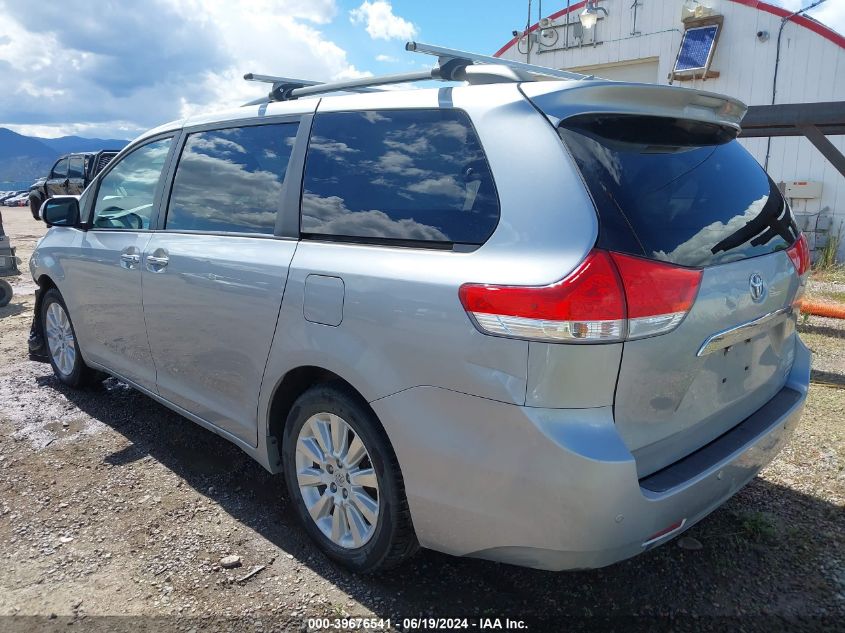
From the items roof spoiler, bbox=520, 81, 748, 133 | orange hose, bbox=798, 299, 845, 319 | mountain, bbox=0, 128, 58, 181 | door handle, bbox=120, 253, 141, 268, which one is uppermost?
mountain, bbox=0, 128, 58, 181

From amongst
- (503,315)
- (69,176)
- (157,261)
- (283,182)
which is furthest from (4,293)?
(69,176)

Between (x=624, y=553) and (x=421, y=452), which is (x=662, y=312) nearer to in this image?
(x=624, y=553)

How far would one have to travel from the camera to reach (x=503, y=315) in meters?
1.88

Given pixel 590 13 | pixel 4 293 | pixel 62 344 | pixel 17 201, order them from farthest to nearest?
pixel 17 201
pixel 590 13
pixel 4 293
pixel 62 344

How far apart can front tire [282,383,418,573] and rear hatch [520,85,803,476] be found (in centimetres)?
88

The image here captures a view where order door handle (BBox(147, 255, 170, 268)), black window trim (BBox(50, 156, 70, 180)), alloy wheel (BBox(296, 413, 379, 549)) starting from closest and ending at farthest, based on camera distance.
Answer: alloy wheel (BBox(296, 413, 379, 549)) → door handle (BBox(147, 255, 170, 268)) → black window trim (BBox(50, 156, 70, 180))

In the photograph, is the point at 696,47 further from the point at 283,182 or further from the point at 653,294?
the point at 653,294

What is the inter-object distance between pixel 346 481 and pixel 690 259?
152cm

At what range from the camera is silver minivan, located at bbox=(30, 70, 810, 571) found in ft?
6.09

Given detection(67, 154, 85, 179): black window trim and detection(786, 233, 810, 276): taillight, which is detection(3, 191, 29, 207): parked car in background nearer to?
detection(67, 154, 85, 179): black window trim

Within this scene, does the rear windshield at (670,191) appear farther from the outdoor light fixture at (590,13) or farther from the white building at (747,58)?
the outdoor light fixture at (590,13)

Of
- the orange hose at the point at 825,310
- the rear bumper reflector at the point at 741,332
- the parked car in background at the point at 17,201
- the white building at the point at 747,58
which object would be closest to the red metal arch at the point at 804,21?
the white building at the point at 747,58

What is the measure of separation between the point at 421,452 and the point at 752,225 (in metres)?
1.50

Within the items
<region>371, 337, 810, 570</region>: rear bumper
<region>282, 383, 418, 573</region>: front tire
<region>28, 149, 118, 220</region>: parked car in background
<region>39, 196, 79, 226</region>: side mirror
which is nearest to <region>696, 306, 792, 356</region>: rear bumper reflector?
<region>371, 337, 810, 570</region>: rear bumper
